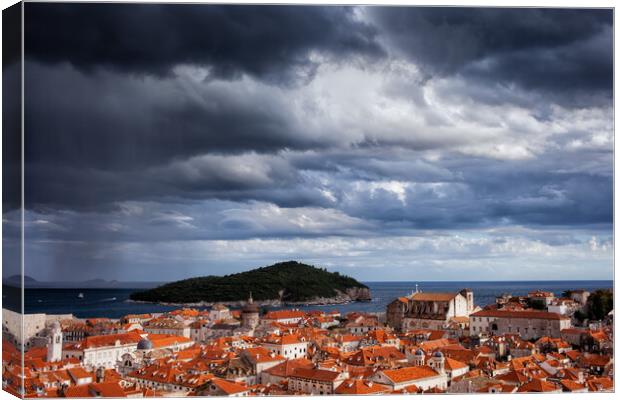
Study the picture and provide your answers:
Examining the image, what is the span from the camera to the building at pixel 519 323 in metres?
13.7

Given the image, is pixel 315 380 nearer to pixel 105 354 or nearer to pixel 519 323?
pixel 105 354

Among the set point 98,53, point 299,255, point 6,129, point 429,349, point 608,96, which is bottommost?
point 429,349

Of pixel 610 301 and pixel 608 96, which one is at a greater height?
pixel 608 96

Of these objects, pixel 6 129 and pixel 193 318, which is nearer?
pixel 6 129

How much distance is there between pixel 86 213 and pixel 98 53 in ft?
8.00

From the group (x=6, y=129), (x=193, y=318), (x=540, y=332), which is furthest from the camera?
(x=193, y=318)

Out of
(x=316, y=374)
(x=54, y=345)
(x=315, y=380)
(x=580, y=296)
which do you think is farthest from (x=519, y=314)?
(x=54, y=345)

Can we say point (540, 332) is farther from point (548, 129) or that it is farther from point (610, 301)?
point (548, 129)

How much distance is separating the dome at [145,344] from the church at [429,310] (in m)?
5.30

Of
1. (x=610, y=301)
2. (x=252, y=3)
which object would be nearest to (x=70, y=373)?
(x=252, y=3)

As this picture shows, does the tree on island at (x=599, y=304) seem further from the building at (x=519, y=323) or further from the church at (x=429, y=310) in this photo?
the church at (x=429, y=310)

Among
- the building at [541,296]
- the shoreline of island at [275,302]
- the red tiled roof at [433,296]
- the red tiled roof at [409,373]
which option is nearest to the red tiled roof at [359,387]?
the red tiled roof at [409,373]

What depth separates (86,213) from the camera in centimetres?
1140

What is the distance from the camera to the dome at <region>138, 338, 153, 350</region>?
482 inches
